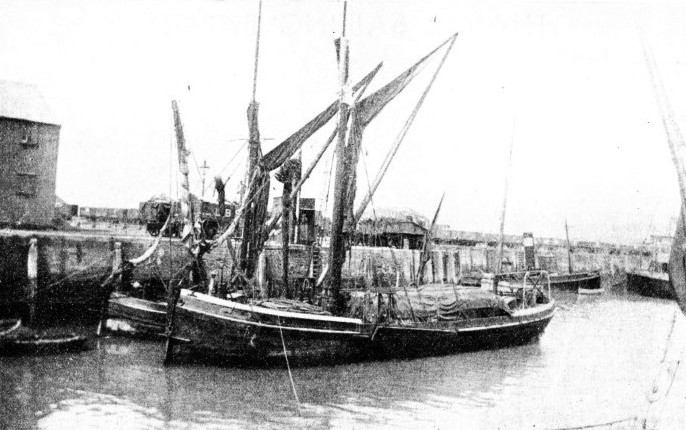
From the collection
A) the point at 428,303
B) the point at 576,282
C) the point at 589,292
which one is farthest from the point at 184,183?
the point at 589,292

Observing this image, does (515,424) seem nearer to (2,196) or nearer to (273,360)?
(273,360)

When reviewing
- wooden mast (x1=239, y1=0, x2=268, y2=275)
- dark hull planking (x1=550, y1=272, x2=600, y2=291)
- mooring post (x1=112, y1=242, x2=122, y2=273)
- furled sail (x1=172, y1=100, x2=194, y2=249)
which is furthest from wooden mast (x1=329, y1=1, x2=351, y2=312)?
dark hull planking (x1=550, y1=272, x2=600, y2=291)

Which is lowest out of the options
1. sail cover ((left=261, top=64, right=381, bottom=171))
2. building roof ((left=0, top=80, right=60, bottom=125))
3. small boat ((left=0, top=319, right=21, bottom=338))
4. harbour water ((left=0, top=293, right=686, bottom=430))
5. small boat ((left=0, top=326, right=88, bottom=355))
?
harbour water ((left=0, top=293, right=686, bottom=430))

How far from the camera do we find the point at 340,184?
60.0ft

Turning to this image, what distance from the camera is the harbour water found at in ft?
41.3

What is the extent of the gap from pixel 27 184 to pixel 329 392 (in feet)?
81.3

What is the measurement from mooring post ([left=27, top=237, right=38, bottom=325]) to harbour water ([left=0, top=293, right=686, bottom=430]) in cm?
415

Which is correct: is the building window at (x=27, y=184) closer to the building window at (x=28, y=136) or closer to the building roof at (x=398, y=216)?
the building window at (x=28, y=136)

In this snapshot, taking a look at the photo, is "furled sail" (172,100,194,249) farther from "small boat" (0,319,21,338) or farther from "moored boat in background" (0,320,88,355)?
"small boat" (0,319,21,338)

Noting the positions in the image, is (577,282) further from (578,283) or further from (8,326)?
(8,326)

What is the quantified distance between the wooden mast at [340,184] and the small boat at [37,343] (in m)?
8.99

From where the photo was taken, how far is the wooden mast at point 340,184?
18.1 m

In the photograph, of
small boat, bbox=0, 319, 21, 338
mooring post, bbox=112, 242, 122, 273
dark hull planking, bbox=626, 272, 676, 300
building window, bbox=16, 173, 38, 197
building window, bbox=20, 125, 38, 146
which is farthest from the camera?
dark hull planking, bbox=626, 272, 676, 300

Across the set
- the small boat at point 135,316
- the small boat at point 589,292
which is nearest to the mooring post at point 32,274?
the small boat at point 135,316
